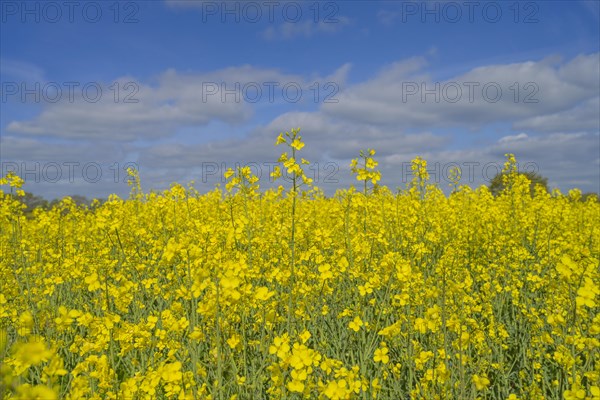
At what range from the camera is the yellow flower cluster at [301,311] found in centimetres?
262

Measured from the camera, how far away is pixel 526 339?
180 inches

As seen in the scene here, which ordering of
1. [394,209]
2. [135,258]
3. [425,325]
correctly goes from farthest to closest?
1. [394,209]
2. [135,258]
3. [425,325]

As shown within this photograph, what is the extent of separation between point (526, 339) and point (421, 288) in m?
1.14

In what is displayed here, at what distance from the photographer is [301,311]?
144 inches

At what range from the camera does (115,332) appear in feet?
10.3

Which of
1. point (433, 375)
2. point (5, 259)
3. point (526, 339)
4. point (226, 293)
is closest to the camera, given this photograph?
point (226, 293)

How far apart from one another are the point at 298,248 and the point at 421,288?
201 centimetres

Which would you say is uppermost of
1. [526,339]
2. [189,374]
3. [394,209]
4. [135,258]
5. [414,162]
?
[414,162]

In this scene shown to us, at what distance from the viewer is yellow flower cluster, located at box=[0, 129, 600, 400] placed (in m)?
2.62

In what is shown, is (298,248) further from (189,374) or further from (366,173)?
(189,374)

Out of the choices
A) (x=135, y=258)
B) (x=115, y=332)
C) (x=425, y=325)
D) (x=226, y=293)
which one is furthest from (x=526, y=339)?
(x=135, y=258)

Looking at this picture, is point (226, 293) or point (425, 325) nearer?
point (226, 293)

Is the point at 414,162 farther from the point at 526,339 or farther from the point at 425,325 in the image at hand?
the point at 425,325

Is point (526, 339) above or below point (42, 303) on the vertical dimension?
below
